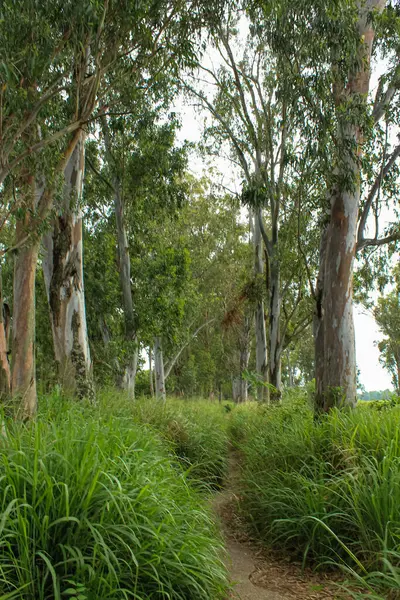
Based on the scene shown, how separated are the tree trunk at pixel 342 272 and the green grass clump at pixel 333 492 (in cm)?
150

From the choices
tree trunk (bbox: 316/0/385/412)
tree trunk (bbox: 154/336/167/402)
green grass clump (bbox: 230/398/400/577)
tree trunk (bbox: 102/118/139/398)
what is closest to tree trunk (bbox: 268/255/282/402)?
tree trunk (bbox: 102/118/139/398)

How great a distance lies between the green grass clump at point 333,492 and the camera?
3914 millimetres

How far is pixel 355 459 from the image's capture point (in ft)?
15.6

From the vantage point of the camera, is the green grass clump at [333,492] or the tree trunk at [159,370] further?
the tree trunk at [159,370]

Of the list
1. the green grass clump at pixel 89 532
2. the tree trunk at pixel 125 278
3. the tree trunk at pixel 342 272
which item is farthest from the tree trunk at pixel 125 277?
the green grass clump at pixel 89 532

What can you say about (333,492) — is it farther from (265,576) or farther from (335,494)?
(265,576)

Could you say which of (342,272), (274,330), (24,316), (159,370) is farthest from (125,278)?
(24,316)

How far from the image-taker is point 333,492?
14.4 feet

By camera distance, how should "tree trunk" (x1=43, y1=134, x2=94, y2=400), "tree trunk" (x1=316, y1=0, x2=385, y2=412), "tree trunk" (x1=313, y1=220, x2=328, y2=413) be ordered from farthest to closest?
"tree trunk" (x1=43, y1=134, x2=94, y2=400)
"tree trunk" (x1=313, y1=220, x2=328, y2=413)
"tree trunk" (x1=316, y1=0, x2=385, y2=412)

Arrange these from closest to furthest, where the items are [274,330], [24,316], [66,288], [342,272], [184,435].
A: 1. [24,316]
2. [184,435]
3. [342,272]
4. [66,288]
5. [274,330]

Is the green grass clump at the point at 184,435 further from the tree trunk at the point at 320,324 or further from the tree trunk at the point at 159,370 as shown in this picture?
the tree trunk at the point at 159,370

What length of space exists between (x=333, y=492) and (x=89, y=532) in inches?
91.6

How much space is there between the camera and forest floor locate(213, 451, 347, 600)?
3885 millimetres

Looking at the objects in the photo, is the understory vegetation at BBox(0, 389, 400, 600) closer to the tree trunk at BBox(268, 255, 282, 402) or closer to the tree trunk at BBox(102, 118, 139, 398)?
the tree trunk at BBox(268, 255, 282, 402)
